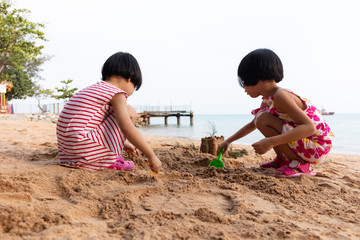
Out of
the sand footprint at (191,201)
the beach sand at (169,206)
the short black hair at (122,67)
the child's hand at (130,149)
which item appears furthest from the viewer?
the child's hand at (130,149)

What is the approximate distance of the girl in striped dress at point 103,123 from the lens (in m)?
1.97

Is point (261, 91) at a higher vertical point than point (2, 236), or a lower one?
higher

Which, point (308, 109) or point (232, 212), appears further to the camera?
point (308, 109)

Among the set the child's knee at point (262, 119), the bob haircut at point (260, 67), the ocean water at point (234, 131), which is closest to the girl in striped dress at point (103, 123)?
the bob haircut at point (260, 67)

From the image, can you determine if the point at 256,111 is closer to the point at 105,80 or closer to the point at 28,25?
the point at 105,80

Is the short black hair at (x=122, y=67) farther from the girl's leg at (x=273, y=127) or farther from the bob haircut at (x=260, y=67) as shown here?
the girl's leg at (x=273, y=127)

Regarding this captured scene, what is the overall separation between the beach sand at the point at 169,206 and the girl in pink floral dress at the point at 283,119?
0.22m

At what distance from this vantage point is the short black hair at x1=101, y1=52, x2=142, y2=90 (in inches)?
85.9

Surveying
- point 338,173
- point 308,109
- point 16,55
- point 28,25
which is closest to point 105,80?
point 308,109

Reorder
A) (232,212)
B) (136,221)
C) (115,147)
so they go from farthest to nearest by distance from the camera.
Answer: (115,147) < (232,212) < (136,221)

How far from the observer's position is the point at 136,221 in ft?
4.15

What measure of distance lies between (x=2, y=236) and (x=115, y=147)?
1132mm

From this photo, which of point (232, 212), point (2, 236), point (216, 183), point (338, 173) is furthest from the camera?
point (338, 173)

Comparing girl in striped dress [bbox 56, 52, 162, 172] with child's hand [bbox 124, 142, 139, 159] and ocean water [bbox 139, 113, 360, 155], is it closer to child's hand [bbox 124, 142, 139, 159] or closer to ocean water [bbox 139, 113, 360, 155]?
child's hand [bbox 124, 142, 139, 159]
